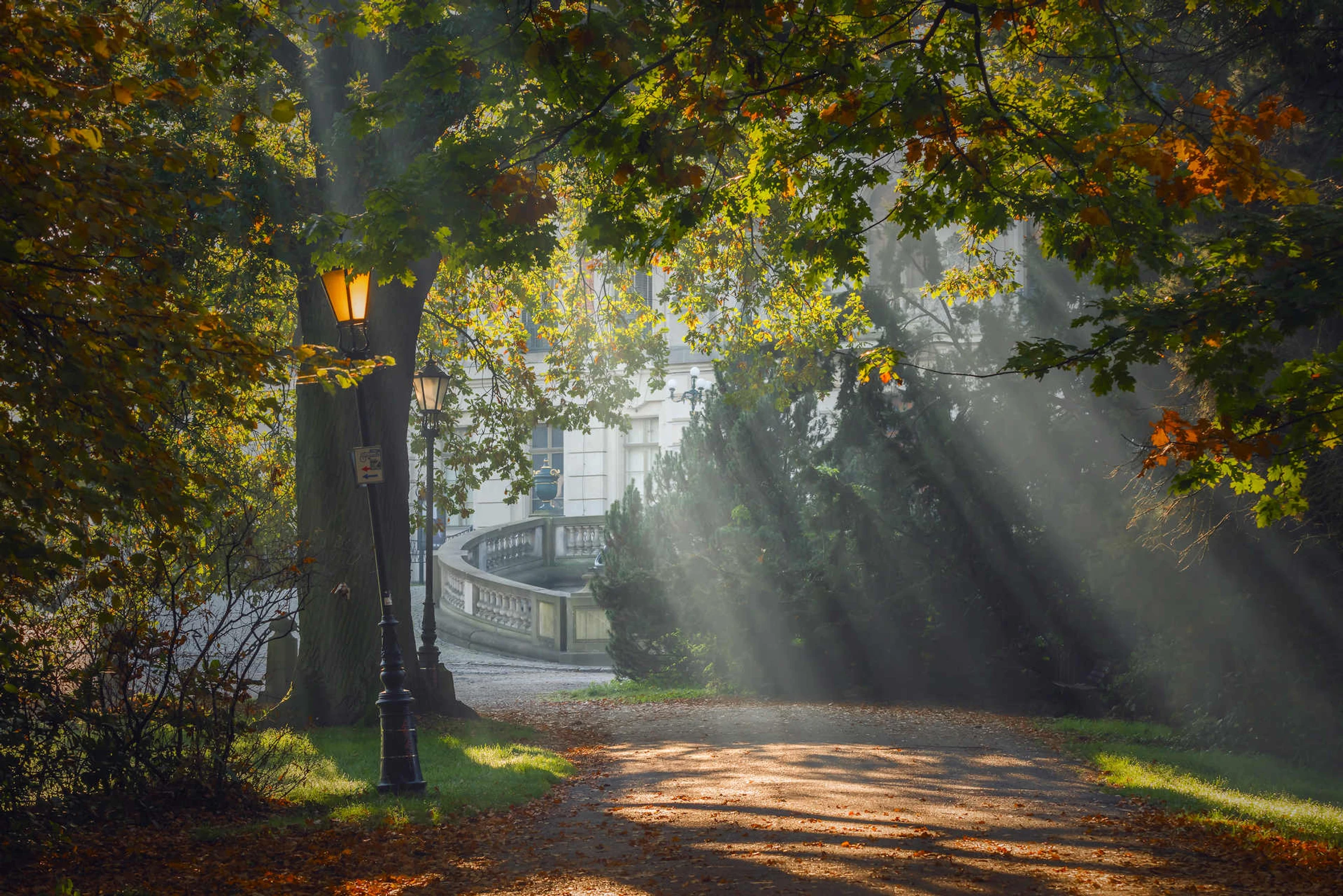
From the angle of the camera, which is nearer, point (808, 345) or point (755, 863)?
point (755, 863)

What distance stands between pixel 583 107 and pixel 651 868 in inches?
184

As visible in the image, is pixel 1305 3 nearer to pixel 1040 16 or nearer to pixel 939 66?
pixel 1040 16

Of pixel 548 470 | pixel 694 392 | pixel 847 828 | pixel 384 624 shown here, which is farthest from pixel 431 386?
pixel 548 470

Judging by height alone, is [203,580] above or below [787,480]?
below

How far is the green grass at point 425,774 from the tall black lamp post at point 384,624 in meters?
0.23

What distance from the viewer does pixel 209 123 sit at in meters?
11.1

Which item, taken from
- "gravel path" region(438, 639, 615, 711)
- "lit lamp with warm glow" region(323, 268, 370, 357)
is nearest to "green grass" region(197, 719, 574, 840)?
"lit lamp with warm glow" region(323, 268, 370, 357)

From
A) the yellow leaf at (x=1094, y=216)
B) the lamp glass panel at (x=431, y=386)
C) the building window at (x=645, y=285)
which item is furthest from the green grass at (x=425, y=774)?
the building window at (x=645, y=285)

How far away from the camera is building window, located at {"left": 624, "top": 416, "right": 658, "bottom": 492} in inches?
1334

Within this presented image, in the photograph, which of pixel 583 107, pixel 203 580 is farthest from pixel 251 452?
pixel 583 107

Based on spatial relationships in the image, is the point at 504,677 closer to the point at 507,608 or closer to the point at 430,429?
the point at 507,608

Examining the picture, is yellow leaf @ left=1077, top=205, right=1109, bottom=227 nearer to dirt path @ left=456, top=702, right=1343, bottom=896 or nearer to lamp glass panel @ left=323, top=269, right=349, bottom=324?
dirt path @ left=456, top=702, right=1343, bottom=896

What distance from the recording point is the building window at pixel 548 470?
33969 mm

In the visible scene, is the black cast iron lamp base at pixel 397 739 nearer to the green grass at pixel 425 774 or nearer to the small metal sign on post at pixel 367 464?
the green grass at pixel 425 774
